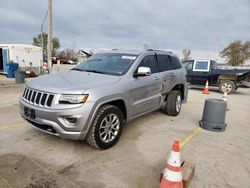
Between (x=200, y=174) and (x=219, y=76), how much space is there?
1004cm

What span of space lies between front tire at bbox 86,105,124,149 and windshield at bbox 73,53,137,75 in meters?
0.86

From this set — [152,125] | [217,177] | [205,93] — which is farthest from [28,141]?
[205,93]

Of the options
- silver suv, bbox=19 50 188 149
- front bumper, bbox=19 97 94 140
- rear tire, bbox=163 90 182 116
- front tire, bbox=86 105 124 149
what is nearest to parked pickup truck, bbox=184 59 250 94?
rear tire, bbox=163 90 182 116

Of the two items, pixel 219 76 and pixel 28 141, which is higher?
pixel 219 76

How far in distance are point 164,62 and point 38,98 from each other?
3.39 m

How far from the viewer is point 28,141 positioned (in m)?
3.91

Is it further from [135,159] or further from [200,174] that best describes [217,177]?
[135,159]

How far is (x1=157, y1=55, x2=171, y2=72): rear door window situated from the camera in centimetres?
528

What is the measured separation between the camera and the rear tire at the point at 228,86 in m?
11.6

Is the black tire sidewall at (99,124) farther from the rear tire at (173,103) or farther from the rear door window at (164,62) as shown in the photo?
the rear tire at (173,103)

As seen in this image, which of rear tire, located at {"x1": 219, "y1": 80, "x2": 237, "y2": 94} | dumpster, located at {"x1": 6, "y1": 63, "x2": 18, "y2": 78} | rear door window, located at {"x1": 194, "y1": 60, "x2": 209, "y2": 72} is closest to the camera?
rear tire, located at {"x1": 219, "y1": 80, "x2": 237, "y2": 94}

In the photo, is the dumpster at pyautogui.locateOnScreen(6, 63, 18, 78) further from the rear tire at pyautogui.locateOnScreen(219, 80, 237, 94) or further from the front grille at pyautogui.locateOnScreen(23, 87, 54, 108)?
the rear tire at pyautogui.locateOnScreen(219, 80, 237, 94)

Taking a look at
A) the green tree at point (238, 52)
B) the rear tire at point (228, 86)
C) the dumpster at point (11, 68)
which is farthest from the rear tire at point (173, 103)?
the green tree at point (238, 52)

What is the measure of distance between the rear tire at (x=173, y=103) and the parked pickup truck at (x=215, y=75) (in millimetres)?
6990
